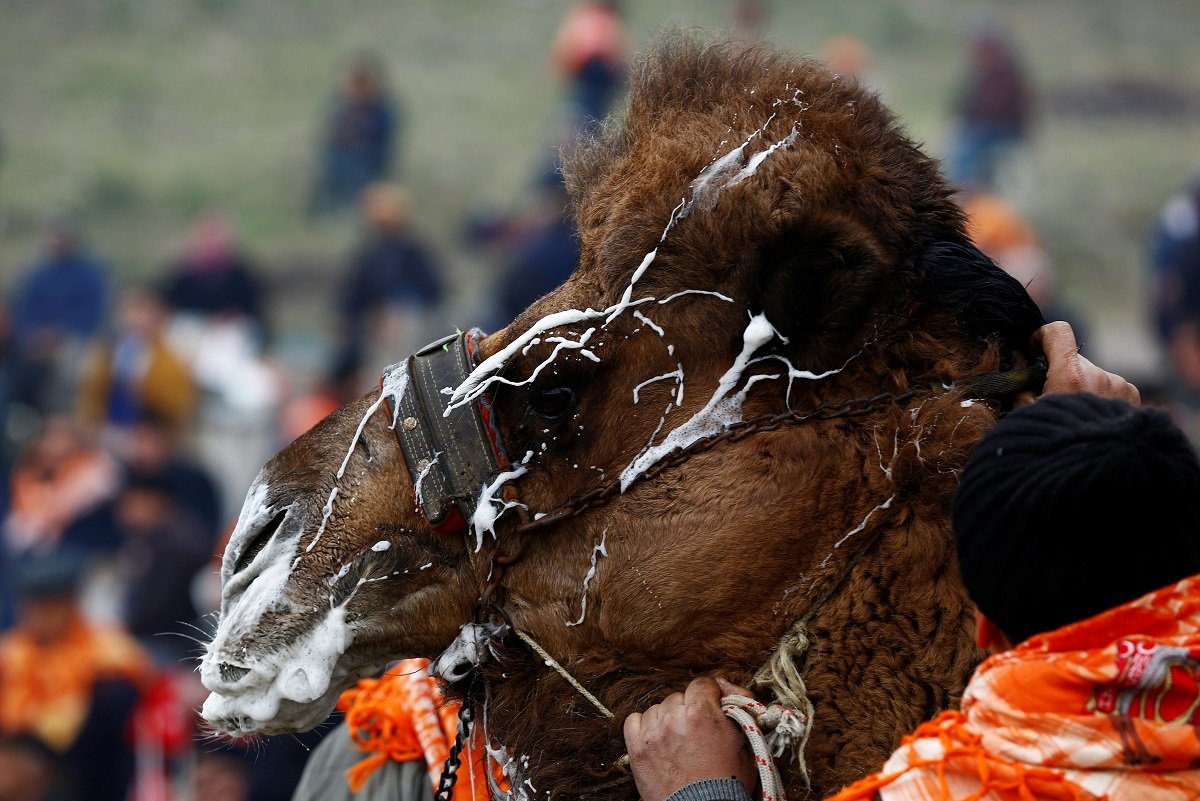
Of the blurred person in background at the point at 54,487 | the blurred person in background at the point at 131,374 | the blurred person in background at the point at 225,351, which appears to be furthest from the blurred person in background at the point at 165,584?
the blurred person in background at the point at 225,351

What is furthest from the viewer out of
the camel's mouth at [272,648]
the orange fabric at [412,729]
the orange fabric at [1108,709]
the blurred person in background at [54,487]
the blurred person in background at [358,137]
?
the blurred person in background at [358,137]

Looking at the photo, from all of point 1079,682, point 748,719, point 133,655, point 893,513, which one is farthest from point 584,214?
point 133,655

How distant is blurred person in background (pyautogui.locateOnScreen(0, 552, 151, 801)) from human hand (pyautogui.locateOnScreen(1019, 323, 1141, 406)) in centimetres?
545

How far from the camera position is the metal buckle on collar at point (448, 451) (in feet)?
8.70

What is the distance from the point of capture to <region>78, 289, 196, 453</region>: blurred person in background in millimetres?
10766

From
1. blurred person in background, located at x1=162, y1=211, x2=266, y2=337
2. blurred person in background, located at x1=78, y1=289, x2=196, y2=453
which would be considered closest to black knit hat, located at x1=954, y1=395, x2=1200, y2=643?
blurred person in background, located at x1=78, y1=289, x2=196, y2=453

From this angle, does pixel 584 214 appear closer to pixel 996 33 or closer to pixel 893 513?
pixel 893 513

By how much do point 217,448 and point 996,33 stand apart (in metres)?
8.81

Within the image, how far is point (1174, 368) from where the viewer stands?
8547mm

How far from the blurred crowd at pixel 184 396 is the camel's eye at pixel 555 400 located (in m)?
0.57

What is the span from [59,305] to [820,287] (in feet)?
39.6

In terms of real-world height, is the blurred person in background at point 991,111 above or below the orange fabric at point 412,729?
above

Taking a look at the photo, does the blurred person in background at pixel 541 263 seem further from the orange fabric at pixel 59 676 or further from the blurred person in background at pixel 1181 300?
the blurred person in background at pixel 1181 300

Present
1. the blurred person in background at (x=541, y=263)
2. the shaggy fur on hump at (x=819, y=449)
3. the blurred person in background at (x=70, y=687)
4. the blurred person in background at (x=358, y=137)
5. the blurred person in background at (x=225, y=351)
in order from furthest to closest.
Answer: the blurred person in background at (x=358, y=137)
the blurred person in background at (x=225, y=351)
the blurred person in background at (x=541, y=263)
the blurred person in background at (x=70, y=687)
the shaggy fur on hump at (x=819, y=449)
